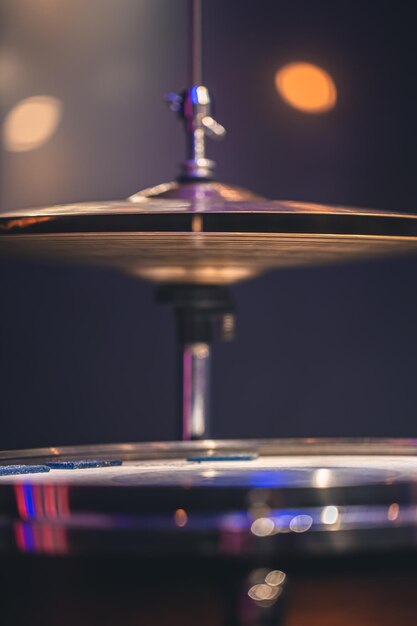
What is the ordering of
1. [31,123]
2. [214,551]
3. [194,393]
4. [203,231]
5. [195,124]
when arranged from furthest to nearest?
1. [31,123]
2. [194,393]
3. [195,124]
4. [203,231]
5. [214,551]

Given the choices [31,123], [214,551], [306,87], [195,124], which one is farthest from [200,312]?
[306,87]

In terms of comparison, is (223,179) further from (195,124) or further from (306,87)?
(195,124)

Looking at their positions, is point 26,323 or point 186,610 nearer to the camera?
point 186,610

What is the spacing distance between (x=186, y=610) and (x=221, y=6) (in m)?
1.60

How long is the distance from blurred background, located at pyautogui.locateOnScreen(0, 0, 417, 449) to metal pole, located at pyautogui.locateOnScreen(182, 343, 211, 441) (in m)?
0.59

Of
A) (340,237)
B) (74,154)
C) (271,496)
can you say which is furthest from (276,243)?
(74,154)

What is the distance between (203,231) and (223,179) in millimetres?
1287

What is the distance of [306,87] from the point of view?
7.66 feet

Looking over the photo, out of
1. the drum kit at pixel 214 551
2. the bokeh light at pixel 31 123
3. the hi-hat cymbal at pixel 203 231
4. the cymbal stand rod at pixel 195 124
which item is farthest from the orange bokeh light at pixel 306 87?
the drum kit at pixel 214 551

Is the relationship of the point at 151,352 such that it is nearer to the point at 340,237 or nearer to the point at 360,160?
the point at 360,160

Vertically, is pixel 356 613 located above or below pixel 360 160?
below

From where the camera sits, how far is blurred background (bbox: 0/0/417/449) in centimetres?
220

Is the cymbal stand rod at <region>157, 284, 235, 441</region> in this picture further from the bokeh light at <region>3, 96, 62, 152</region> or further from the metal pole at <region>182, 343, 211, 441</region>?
the bokeh light at <region>3, 96, 62, 152</region>

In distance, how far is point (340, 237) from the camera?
42.0 inches
